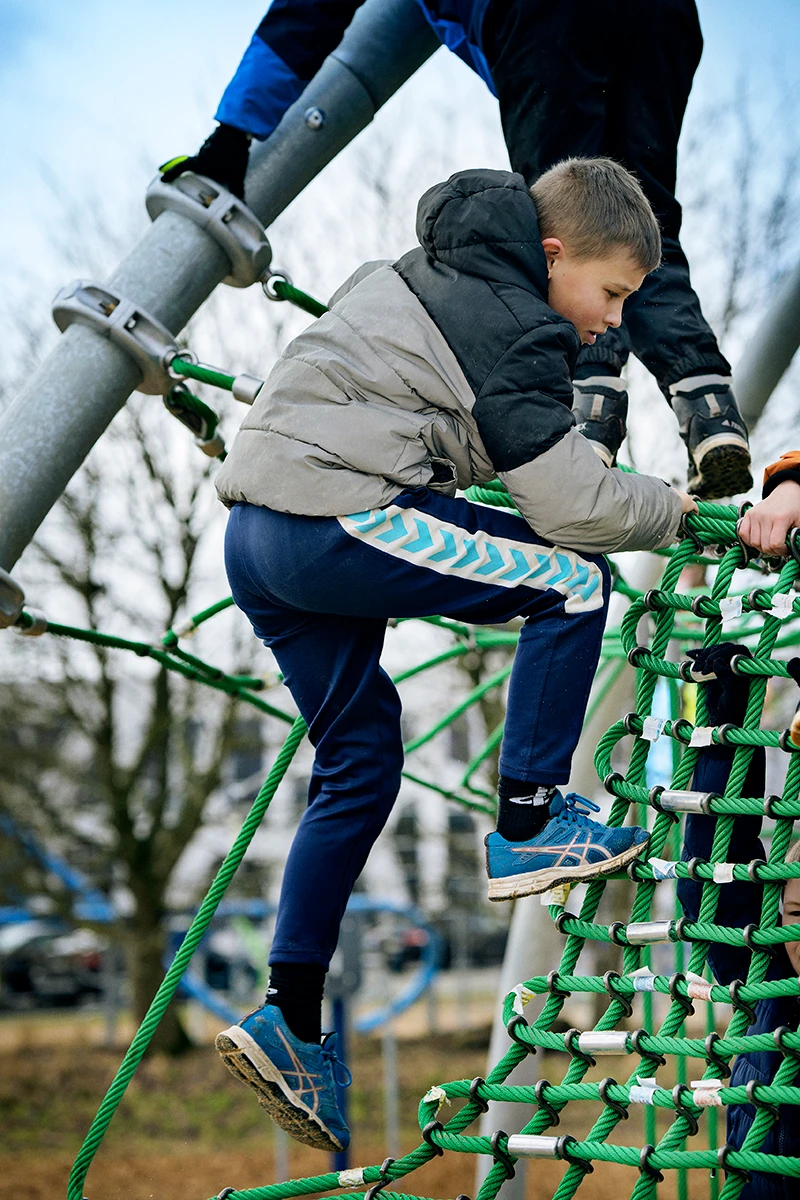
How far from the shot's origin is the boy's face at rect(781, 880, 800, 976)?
6.19 feet

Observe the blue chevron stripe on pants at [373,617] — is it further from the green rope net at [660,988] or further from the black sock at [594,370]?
the black sock at [594,370]

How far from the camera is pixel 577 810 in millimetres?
1821

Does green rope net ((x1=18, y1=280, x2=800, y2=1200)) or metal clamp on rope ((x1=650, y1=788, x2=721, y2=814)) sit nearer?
green rope net ((x1=18, y1=280, x2=800, y2=1200))

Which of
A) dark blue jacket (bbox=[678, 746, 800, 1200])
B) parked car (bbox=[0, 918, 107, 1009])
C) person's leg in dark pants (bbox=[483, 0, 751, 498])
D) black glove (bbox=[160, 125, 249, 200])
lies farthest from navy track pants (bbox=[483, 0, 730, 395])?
parked car (bbox=[0, 918, 107, 1009])

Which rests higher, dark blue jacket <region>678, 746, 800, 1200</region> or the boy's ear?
the boy's ear

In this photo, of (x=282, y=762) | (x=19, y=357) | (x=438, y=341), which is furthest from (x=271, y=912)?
(x=438, y=341)

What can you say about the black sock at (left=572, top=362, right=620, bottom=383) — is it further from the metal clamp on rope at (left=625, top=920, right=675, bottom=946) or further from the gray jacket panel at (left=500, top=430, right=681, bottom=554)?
the metal clamp on rope at (left=625, top=920, right=675, bottom=946)

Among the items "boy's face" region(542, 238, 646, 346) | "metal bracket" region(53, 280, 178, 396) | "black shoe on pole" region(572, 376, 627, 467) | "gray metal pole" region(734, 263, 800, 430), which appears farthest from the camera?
"gray metal pole" region(734, 263, 800, 430)

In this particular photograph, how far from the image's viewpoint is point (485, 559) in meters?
1.78

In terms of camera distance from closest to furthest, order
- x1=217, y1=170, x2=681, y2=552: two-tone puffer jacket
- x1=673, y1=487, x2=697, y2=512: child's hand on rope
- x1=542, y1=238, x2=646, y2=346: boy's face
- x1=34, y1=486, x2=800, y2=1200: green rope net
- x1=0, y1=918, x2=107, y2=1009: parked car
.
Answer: x1=34, y1=486, x2=800, y2=1200: green rope net < x1=217, y1=170, x2=681, y2=552: two-tone puffer jacket < x1=542, y1=238, x2=646, y2=346: boy's face < x1=673, y1=487, x2=697, y2=512: child's hand on rope < x1=0, y1=918, x2=107, y2=1009: parked car

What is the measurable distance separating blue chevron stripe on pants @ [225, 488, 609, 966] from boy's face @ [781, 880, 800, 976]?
412 mm

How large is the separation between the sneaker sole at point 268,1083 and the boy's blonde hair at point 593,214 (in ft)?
4.07

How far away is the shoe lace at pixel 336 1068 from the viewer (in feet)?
6.19

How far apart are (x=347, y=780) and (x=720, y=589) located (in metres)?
0.65
